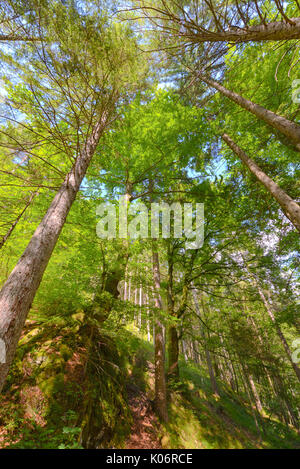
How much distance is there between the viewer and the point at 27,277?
85.3 inches

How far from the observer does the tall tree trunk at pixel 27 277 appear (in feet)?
5.86

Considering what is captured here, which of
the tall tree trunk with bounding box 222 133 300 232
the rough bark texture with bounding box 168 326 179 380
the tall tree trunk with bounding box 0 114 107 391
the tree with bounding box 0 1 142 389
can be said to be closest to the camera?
the tall tree trunk with bounding box 0 114 107 391

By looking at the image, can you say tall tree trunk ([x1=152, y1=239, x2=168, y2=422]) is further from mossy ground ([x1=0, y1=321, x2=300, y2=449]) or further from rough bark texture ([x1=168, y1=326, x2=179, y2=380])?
rough bark texture ([x1=168, y1=326, x2=179, y2=380])

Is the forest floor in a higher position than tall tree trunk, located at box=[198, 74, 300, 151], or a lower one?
lower

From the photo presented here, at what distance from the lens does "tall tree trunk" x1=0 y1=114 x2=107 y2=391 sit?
70.3 inches

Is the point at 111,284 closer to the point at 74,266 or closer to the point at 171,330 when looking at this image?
the point at 74,266

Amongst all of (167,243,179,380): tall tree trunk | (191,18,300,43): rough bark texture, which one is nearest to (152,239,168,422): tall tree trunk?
(167,243,179,380): tall tree trunk

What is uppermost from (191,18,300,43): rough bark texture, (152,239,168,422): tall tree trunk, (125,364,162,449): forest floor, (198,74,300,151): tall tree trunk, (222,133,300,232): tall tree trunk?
(198,74,300,151): tall tree trunk

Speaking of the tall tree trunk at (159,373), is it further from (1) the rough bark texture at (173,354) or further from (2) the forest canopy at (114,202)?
(1) the rough bark texture at (173,354)

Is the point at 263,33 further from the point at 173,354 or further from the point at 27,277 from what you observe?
the point at 173,354

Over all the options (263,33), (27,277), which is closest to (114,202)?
(27,277)

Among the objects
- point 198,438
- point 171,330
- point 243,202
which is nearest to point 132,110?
point 243,202

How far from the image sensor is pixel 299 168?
6527mm

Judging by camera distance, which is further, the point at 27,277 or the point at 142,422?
the point at 142,422
